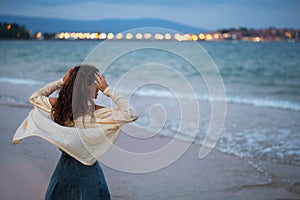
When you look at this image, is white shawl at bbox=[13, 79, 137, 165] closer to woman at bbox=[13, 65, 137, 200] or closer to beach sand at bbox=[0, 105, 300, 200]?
woman at bbox=[13, 65, 137, 200]

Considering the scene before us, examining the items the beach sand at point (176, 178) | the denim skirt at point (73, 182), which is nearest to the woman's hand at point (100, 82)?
the denim skirt at point (73, 182)

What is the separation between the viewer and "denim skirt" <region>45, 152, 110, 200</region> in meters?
2.93

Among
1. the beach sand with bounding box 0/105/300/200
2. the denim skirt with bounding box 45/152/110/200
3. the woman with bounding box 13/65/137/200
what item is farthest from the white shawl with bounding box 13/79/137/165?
the beach sand with bounding box 0/105/300/200

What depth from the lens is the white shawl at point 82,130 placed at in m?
2.77

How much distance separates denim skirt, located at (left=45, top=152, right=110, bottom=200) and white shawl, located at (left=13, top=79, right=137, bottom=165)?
0.36 feet

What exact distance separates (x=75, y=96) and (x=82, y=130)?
0.23 m

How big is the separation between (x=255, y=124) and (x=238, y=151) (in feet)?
8.54

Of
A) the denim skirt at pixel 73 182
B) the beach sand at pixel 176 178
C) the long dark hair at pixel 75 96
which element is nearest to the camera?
the long dark hair at pixel 75 96

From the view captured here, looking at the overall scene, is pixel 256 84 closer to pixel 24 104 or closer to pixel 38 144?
pixel 24 104

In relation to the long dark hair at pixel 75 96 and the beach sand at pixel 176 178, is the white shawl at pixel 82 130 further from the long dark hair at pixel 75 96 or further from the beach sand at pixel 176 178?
the beach sand at pixel 176 178

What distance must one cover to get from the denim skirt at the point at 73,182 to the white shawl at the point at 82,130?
0.11 metres

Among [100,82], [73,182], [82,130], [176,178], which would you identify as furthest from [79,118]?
[176,178]

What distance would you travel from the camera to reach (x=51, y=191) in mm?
2971

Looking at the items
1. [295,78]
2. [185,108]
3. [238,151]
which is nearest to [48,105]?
[238,151]
